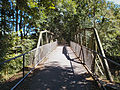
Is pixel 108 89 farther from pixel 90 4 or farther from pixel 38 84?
pixel 90 4

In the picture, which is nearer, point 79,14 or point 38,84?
point 38,84

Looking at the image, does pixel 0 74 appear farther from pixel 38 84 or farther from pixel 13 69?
pixel 38 84

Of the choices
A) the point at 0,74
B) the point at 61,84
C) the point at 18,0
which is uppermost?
the point at 18,0

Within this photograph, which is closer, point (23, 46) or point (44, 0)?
point (44, 0)

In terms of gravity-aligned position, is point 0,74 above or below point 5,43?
below

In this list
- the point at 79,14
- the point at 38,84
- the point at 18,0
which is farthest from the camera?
the point at 79,14

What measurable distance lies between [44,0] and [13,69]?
4.78 metres

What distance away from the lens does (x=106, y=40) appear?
47.8ft

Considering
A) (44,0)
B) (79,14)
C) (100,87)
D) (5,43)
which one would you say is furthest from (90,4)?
(100,87)

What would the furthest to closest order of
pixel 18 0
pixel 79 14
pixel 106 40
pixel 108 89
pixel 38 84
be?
pixel 79 14 < pixel 106 40 < pixel 18 0 < pixel 38 84 < pixel 108 89

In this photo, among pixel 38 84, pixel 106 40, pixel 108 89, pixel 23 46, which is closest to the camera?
pixel 108 89

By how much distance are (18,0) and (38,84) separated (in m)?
4.58

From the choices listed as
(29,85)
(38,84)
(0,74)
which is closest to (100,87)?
(38,84)

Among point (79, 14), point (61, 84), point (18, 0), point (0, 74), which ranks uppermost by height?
point (79, 14)
